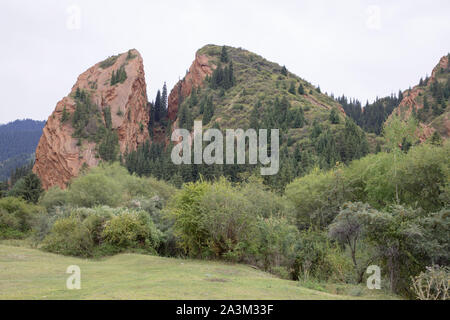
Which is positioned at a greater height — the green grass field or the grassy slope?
the grassy slope

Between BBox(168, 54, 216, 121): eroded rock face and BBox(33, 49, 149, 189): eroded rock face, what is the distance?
20076 mm

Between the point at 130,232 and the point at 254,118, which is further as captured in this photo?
the point at 254,118

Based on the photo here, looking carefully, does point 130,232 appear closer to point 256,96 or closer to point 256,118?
point 256,118

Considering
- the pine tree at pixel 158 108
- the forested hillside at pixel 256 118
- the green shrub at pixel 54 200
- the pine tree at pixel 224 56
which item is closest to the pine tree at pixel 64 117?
the forested hillside at pixel 256 118

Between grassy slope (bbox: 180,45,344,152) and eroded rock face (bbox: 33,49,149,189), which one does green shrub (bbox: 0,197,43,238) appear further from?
grassy slope (bbox: 180,45,344,152)

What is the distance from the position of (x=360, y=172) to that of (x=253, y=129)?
2009 inches

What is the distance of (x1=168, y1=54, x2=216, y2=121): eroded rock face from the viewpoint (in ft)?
432

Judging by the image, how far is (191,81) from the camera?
5359 inches

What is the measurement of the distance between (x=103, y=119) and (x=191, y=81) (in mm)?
47641

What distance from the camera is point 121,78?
10606 cm

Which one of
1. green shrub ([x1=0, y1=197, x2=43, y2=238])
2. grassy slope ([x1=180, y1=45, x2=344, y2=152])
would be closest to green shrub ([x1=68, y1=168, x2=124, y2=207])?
green shrub ([x1=0, y1=197, x2=43, y2=238])

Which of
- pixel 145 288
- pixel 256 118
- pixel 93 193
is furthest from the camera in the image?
pixel 256 118

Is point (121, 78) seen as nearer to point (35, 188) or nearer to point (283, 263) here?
point (35, 188)

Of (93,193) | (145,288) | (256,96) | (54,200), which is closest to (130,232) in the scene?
(145,288)
